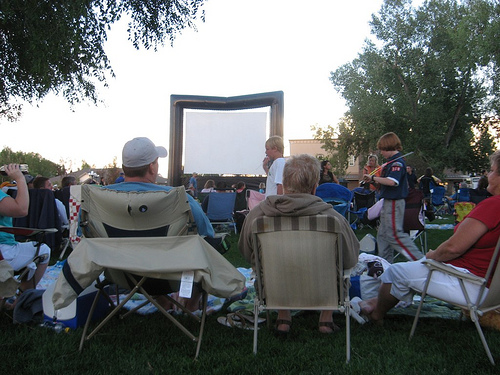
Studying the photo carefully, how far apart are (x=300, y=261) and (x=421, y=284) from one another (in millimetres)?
741

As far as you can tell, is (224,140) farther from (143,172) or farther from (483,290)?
(483,290)

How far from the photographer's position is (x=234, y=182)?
13320mm

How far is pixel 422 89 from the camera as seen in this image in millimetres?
25438

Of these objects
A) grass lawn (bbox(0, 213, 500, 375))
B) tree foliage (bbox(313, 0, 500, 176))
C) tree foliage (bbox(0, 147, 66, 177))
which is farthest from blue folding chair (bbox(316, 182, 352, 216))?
tree foliage (bbox(0, 147, 66, 177))

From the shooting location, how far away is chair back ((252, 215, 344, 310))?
7.69 feet

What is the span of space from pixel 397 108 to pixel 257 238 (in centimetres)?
2501

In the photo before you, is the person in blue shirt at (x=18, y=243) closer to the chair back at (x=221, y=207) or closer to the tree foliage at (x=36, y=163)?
the chair back at (x=221, y=207)

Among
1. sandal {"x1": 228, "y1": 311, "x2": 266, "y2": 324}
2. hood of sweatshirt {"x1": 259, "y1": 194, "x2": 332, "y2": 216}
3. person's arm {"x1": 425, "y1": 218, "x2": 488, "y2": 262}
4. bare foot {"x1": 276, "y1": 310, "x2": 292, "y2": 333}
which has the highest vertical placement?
hood of sweatshirt {"x1": 259, "y1": 194, "x2": 332, "y2": 216}

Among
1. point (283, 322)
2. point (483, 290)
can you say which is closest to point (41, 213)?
point (283, 322)

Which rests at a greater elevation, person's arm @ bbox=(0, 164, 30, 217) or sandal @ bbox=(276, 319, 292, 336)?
person's arm @ bbox=(0, 164, 30, 217)

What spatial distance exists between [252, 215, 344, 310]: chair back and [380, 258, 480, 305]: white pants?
396 millimetres

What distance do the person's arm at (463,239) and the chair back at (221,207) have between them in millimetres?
6635

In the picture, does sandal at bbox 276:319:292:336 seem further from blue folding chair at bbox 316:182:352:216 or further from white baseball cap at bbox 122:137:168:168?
blue folding chair at bbox 316:182:352:216

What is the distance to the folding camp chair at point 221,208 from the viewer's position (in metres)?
8.93
